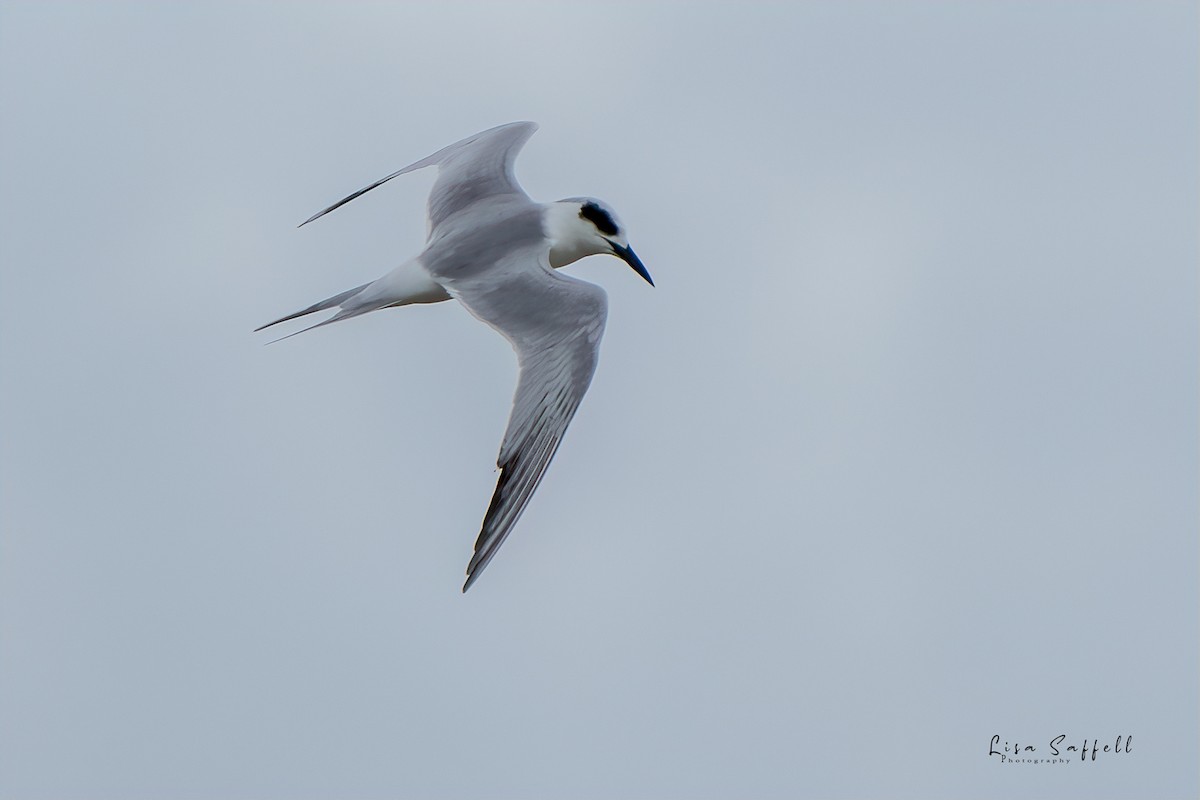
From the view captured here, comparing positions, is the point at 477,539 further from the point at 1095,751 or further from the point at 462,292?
the point at 1095,751

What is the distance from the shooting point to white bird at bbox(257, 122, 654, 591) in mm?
8641

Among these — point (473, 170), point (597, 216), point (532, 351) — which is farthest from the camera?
point (473, 170)

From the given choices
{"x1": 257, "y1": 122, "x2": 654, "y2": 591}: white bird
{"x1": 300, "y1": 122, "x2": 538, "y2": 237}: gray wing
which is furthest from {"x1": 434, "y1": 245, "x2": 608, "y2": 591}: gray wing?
{"x1": 300, "y1": 122, "x2": 538, "y2": 237}: gray wing

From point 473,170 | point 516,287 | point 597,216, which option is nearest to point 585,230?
point 597,216

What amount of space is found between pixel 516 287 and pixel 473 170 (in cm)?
217

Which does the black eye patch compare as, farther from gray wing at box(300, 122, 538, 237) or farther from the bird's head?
gray wing at box(300, 122, 538, 237)

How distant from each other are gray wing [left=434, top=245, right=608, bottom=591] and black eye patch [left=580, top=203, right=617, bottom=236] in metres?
0.49

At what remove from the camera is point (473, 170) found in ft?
37.7

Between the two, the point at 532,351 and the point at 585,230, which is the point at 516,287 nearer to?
the point at 532,351

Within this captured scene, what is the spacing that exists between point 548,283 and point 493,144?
2542 mm

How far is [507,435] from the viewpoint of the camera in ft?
28.3

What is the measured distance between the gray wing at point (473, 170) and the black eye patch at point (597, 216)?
828 millimetres

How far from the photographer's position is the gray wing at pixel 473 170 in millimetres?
11250

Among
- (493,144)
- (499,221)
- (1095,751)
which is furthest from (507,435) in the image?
(1095,751)
